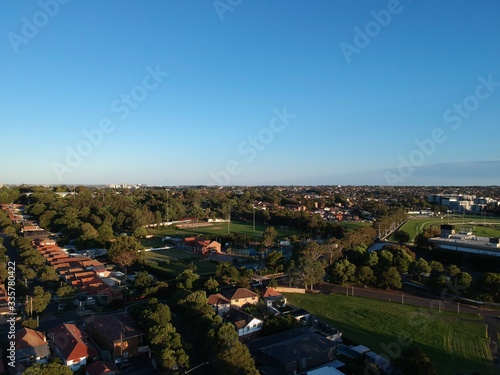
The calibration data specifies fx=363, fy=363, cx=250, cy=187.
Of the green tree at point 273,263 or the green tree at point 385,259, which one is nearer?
the green tree at point 385,259

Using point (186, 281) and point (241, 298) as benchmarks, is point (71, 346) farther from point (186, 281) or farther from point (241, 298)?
point (241, 298)

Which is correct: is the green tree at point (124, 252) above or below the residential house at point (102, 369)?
above

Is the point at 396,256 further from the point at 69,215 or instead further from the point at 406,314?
the point at 69,215

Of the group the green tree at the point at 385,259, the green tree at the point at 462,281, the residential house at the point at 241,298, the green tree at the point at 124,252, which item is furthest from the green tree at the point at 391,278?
the green tree at the point at 124,252

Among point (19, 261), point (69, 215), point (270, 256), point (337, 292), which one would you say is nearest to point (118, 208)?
point (69, 215)

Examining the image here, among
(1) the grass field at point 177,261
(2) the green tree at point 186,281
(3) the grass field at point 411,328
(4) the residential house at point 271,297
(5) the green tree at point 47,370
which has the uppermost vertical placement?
(2) the green tree at point 186,281

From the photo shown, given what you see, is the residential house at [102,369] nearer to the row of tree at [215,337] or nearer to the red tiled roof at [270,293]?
the row of tree at [215,337]

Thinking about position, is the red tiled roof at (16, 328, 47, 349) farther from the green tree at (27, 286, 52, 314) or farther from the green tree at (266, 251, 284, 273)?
the green tree at (266, 251, 284, 273)
